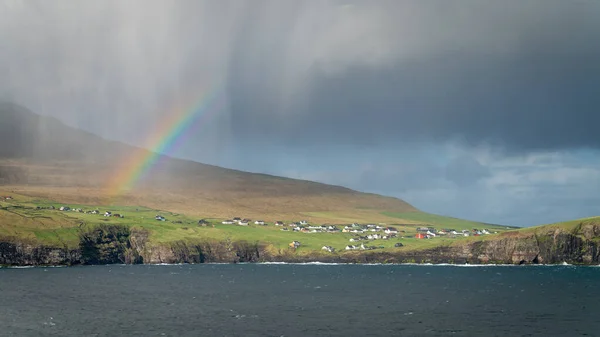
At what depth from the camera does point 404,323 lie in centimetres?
11256

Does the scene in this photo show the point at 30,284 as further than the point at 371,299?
Yes

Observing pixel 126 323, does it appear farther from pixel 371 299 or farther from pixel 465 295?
pixel 465 295

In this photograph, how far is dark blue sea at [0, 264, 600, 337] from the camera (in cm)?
10562

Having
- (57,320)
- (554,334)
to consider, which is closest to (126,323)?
(57,320)

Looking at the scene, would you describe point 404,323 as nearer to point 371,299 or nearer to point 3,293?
point 371,299

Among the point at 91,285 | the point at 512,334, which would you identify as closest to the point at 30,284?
the point at 91,285

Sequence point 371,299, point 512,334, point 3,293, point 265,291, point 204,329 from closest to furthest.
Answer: point 512,334, point 204,329, point 371,299, point 3,293, point 265,291

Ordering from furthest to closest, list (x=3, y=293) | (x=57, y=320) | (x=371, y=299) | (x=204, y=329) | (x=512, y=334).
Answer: (x=3, y=293)
(x=371, y=299)
(x=57, y=320)
(x=204, y=329)
(x=512, y=334)

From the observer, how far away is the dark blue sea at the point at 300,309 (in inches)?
4158

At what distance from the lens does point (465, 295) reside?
16262 centimetres

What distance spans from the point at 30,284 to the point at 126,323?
323ft

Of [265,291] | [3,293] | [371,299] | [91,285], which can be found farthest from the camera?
[91,285]

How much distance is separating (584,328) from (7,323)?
101558 millimetres

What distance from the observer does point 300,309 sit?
5310 inches
